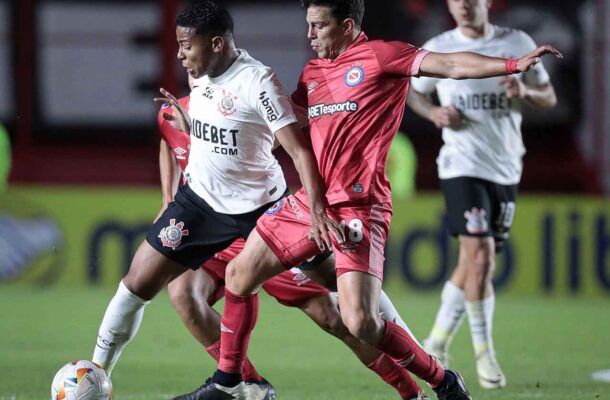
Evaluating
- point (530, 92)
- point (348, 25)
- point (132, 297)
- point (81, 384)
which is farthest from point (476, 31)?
point (81, 384)

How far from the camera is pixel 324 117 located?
5.56 m

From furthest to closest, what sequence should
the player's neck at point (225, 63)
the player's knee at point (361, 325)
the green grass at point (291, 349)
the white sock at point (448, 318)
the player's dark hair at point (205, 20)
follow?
the white sock at point (448, 318)
the green grass at point (291, 349)
the player's neck at point (225, 63)
the player's dark hair at point (205, 20)
the player's knee at point (361, 325)

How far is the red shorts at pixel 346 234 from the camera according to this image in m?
5.42

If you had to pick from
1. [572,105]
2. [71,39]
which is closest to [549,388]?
[572,105]

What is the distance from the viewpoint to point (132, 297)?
227 inches

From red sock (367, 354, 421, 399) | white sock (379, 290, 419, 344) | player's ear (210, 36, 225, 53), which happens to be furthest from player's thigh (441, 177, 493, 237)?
player's ear (210, 36, 225, 53)

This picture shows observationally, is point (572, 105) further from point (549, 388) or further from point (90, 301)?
point (549, 388)

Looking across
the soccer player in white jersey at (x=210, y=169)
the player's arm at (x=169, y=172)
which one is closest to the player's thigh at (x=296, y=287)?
the soccer player in white jersey at (x=210, y=169)

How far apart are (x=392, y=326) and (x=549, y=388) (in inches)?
61.6

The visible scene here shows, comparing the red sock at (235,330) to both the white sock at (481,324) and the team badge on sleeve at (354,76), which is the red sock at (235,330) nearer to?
the team badge on sleeve at (354,76)

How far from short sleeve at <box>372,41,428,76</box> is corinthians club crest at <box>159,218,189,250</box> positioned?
48.2 inches

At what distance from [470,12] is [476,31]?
15cm

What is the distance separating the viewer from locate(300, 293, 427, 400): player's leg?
18.3 ft

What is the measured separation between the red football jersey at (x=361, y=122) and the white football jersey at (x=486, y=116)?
1.91 metres
